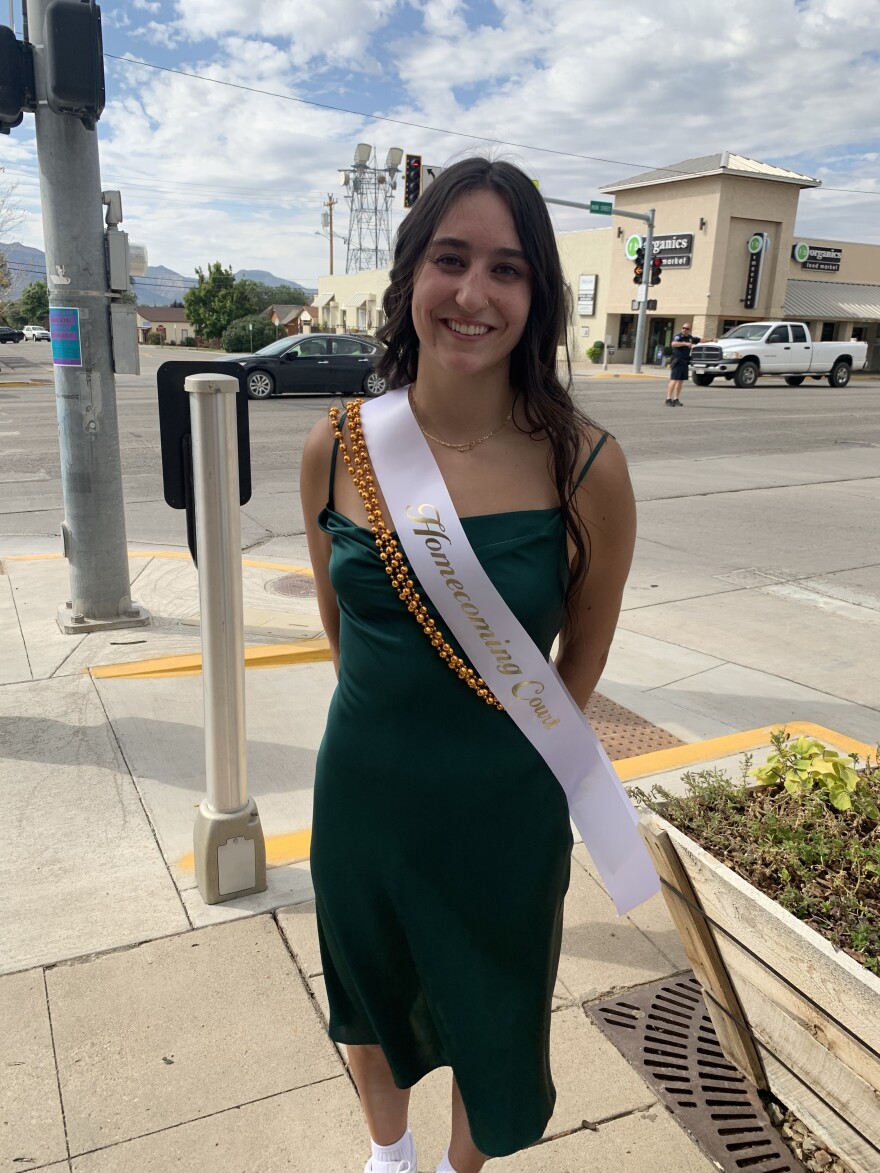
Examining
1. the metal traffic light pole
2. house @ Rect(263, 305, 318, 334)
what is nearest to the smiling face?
the metal traffic light pole

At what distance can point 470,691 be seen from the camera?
1602mm

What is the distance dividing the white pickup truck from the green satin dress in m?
26.0

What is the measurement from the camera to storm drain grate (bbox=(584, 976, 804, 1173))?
2.08 metres

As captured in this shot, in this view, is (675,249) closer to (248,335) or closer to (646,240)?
(646,240)

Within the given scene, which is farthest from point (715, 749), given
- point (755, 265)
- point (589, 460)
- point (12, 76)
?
point (755, 265)

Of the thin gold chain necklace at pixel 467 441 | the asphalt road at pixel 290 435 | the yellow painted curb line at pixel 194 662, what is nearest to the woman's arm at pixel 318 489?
the thin gold chain necklace at pixel 467 441

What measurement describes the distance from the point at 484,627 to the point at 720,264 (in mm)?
38805

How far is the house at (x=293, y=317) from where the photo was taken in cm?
7425

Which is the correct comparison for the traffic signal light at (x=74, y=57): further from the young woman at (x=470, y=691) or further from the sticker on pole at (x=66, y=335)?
the young woman at (x=470, y=691)

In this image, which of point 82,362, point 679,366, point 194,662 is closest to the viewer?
point 194,662

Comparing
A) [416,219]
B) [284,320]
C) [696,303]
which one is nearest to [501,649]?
[416,219]

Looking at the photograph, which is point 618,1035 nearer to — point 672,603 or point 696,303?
point 672,603

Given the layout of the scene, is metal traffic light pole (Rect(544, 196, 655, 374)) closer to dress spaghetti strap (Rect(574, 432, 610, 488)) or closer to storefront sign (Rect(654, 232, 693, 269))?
storefront sign (Rect(654, 232, 693, 269))

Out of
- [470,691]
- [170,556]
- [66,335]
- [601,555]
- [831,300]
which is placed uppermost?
[831,300]
